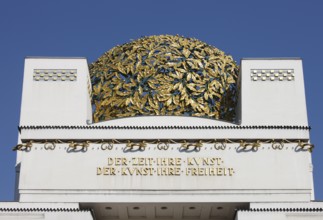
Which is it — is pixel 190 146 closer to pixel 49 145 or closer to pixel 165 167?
pixel 165 167

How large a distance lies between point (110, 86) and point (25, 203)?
13.9 feet

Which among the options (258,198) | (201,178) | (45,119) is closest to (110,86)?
(45,119)

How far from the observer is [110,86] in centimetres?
2273

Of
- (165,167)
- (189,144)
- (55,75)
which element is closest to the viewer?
(165,167)

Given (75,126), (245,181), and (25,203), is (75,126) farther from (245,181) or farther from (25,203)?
(245,181)

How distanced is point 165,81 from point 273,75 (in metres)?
3.03

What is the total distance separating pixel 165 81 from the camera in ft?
73.5

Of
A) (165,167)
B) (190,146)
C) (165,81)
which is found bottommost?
(165,167)

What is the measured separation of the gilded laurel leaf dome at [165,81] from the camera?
878 inches

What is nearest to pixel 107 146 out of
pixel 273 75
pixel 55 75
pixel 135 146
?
pixel 135 146

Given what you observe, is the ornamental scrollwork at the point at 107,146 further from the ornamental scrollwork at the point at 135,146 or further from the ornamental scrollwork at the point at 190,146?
the ornamental scrollwork at the point at 190,146

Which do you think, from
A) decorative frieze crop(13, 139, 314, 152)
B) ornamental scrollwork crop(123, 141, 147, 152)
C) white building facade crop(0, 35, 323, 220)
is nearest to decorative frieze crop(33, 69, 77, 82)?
white building facade crop(0, 35, 323, 220)

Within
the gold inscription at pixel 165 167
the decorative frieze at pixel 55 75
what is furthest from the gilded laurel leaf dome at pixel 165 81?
the gold inscription at pixel 165 167

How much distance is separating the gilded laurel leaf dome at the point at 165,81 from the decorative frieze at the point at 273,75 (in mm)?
853
